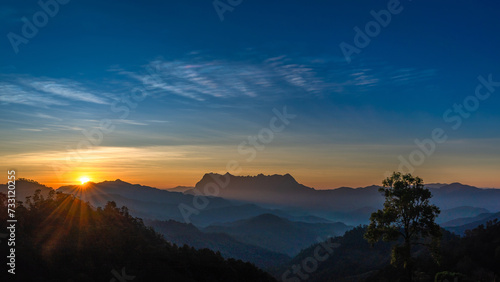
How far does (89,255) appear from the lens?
55.1 m

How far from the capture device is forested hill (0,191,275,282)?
47688 mm

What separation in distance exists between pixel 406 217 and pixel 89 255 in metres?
46.6

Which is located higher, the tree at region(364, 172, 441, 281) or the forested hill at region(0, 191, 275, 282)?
the tree at region(364, 172, 441, 281)

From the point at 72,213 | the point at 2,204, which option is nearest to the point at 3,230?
the point at 2,204

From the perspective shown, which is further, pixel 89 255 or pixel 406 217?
pixel 89 255

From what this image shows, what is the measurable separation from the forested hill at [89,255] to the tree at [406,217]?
30715 mm

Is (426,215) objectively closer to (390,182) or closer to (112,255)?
(390,182)

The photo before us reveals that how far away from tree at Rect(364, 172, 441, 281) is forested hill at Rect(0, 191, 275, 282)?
30715mm

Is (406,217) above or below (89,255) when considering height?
above

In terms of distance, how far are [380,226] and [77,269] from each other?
1623 inches

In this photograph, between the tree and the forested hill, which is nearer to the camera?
the tree

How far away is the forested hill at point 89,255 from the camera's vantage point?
4769 centimetres

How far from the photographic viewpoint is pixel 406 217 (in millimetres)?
36938

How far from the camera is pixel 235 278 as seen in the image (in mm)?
59469
